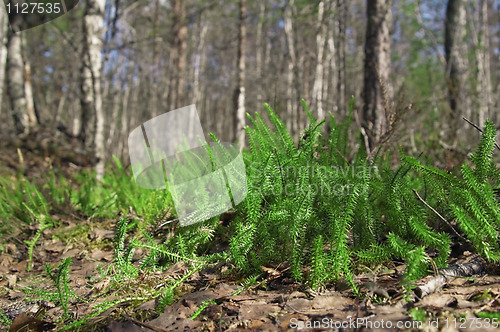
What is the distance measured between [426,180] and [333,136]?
60cm

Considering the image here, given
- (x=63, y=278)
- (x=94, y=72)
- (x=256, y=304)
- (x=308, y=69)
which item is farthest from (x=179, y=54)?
(x=256, y=304)

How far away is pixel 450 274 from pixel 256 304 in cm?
79

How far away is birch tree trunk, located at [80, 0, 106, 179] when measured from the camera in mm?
4711

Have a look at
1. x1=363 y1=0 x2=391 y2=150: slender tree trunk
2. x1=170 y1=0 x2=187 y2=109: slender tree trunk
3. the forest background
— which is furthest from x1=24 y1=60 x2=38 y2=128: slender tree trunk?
x1=363 y1=0 x2=391 y2=150: slender tree trunk

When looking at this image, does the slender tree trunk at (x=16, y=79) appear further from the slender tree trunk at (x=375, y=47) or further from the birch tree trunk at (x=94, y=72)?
the slender tree trunk at (x=375, y=47)

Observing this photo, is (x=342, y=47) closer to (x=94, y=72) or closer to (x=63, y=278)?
(x=94, y=72)

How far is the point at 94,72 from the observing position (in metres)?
→ 4.89

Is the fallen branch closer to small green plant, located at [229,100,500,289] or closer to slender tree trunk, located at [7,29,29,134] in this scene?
small green plant, located at [229,100,500,289]

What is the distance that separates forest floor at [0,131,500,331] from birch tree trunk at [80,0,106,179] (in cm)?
313

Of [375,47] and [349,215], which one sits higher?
[375,47]

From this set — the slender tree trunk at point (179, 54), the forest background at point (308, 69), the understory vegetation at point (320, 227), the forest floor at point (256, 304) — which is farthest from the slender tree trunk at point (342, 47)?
the slender tree trunk at point (179, 54)

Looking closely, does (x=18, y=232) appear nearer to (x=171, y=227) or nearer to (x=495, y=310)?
(x=171, y=227)

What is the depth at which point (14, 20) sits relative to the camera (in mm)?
8422

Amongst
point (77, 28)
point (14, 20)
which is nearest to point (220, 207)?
point (14, 20)
